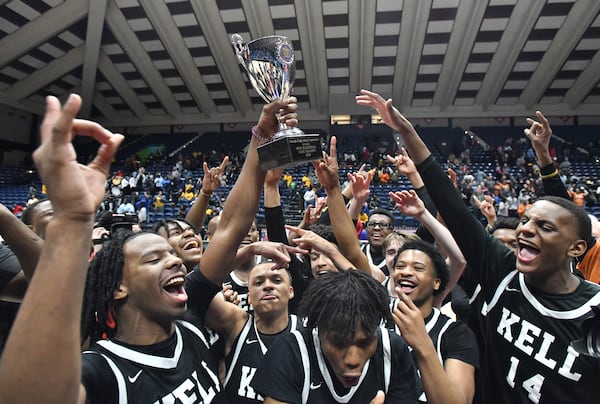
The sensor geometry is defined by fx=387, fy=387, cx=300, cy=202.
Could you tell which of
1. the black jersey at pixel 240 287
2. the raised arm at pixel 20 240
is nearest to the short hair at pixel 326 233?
the black jersey at pixel 240 287

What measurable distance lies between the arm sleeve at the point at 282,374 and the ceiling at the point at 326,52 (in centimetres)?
1407

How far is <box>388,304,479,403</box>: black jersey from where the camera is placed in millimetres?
1701

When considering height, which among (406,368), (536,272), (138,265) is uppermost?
(536,272)

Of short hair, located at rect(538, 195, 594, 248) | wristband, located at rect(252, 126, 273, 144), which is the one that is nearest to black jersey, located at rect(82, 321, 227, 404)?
wristband, located at rect(252, 126, 273, 144)

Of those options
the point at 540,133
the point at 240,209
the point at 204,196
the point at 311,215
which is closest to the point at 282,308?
the point at 240,209

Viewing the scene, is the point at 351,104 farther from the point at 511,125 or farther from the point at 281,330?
the point at 281,330

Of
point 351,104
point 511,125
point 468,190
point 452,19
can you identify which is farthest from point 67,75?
point 511,125

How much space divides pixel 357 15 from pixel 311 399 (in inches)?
579

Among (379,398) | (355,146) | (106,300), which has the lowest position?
(379,398)

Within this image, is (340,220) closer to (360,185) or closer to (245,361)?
(360,185)

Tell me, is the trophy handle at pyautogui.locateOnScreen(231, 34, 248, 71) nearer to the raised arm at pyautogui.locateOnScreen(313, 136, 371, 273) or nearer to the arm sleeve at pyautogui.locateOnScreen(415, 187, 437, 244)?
the raised arm at pyautogui.locateOnScreen(313, 136, 371, 273)

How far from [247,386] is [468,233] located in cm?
123

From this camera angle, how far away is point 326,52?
15531 millimetres

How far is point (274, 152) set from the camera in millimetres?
1718
